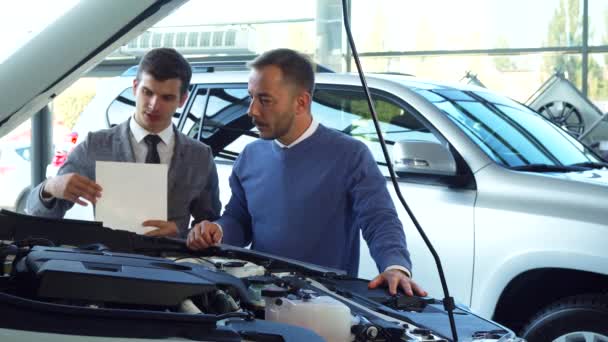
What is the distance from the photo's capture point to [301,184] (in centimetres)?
304

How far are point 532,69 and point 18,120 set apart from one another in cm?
1313

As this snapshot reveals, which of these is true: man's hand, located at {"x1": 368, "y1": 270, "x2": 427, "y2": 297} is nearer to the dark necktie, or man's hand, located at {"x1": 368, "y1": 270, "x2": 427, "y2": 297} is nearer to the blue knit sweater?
the blue knit sweater

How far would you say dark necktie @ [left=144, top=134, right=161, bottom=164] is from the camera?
3.29 meters

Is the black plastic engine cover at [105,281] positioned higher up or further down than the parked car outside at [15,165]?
higher up

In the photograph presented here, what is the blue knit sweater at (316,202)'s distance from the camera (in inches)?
117

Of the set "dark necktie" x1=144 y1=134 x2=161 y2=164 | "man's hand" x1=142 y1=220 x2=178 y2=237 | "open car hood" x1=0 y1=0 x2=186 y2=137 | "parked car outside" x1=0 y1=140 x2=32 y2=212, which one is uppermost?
"open car hood" x1=0 y1=0 x2=186 y2=137

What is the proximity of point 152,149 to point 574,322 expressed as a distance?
2126 millimetres

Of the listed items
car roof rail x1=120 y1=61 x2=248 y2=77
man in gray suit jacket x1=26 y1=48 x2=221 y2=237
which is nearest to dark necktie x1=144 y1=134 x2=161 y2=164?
man in gray suit jacket x1=26 y1=48 x2=221 y2=237

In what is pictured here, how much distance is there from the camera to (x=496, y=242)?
419 cm

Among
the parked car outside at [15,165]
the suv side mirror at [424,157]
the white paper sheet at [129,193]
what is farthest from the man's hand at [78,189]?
the parked car outside at [15,165]

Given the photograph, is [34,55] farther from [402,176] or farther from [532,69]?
[532,69]

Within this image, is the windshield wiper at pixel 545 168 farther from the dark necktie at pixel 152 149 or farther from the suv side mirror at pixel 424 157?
the dark necktie at pixel 152 149

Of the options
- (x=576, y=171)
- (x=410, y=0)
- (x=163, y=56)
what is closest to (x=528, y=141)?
(x=576, y=171)

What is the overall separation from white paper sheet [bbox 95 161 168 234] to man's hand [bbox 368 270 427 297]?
81cm
